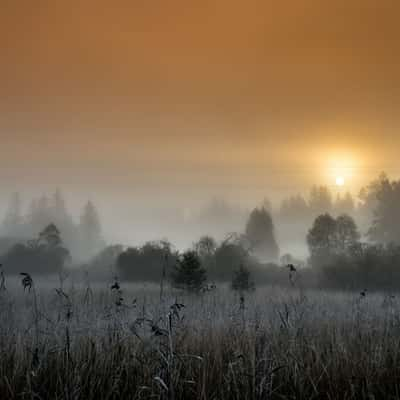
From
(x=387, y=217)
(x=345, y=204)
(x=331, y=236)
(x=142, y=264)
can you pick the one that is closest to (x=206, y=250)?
(x=142, y=264)

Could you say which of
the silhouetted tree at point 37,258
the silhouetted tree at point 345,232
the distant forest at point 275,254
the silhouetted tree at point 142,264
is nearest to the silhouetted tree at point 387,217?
the distant forest at point 275,254

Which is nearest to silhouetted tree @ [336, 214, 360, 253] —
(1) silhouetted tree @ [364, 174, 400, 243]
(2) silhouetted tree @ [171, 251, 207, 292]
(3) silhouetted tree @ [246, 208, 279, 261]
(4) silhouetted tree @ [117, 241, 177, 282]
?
(1) silhouetted tree @ [364, 174, 400, 243]

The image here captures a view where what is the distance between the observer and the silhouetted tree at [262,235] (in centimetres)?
5362

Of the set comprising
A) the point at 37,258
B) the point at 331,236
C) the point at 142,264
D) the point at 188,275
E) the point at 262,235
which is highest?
the point at 262,235

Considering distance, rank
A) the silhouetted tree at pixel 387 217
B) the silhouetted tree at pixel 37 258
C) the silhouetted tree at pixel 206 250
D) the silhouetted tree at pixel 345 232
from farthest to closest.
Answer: the silhouetted tree at pixel 387 217
the silhouetted tree at pixel 37 258
the silhouetted tree at pixel 345 232
the silhouetted tree at pixel 206 250

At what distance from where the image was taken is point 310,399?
397cm

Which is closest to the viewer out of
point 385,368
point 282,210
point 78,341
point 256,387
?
point 256,387

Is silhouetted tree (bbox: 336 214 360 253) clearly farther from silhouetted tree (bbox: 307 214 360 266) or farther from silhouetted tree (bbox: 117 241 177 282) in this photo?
silhouetted tree (bbox: 117 241 177 282)

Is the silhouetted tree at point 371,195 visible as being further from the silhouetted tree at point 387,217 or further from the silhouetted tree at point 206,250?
the silhouetted tree at point 206,250

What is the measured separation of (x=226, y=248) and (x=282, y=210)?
1651 inches

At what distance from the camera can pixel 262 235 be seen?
178 ft

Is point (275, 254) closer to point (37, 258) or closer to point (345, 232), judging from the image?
point (345, 232)

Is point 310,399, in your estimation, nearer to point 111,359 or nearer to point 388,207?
point 111,359

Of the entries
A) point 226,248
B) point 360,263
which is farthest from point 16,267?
point 360,263
